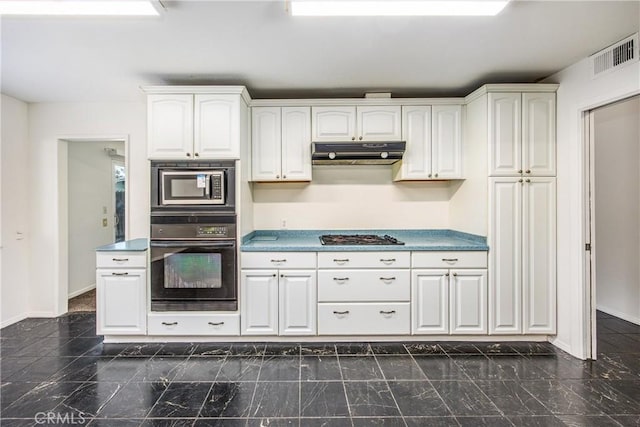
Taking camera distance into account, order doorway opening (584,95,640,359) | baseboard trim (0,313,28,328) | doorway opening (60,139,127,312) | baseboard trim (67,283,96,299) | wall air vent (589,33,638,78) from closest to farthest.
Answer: wall air vent (589,33,638,78)
baseboard trim (0,313,28,328)
doorway opening (584,95,640,359)
doorway opening (60,139,127,312)
baseboard trim (67,283,96,299)

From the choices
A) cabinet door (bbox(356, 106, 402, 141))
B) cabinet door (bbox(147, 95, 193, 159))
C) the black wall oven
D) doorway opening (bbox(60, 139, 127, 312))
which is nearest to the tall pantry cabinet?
cabinet door (bbox(356, 106, 402, 141))

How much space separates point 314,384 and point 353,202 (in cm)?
192

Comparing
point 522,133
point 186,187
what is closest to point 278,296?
point 186,187

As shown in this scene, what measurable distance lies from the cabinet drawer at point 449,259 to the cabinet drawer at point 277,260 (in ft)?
3.17

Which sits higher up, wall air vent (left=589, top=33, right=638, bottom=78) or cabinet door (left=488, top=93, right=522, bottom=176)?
wall air vent (left=589, top=33, right=638, bottom=78)

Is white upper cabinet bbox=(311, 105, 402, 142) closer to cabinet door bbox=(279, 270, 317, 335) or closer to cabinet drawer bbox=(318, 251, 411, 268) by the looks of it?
cabinet drawer bbox=(318, 251, 411, 268)

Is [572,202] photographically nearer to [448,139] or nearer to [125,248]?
[448,139]

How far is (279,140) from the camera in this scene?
10.2 ft

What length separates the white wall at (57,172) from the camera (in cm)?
344

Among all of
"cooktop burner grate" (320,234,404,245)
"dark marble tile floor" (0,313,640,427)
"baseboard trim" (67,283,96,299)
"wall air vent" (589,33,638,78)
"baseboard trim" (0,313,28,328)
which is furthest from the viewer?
"baseboard trim" (67,283,96,299)

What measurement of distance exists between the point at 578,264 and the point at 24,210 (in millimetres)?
5622

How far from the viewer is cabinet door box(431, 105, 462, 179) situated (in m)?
3.10

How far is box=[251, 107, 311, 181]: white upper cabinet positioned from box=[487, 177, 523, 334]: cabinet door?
1.82m

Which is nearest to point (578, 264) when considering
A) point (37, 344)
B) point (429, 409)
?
point (429, 409)
